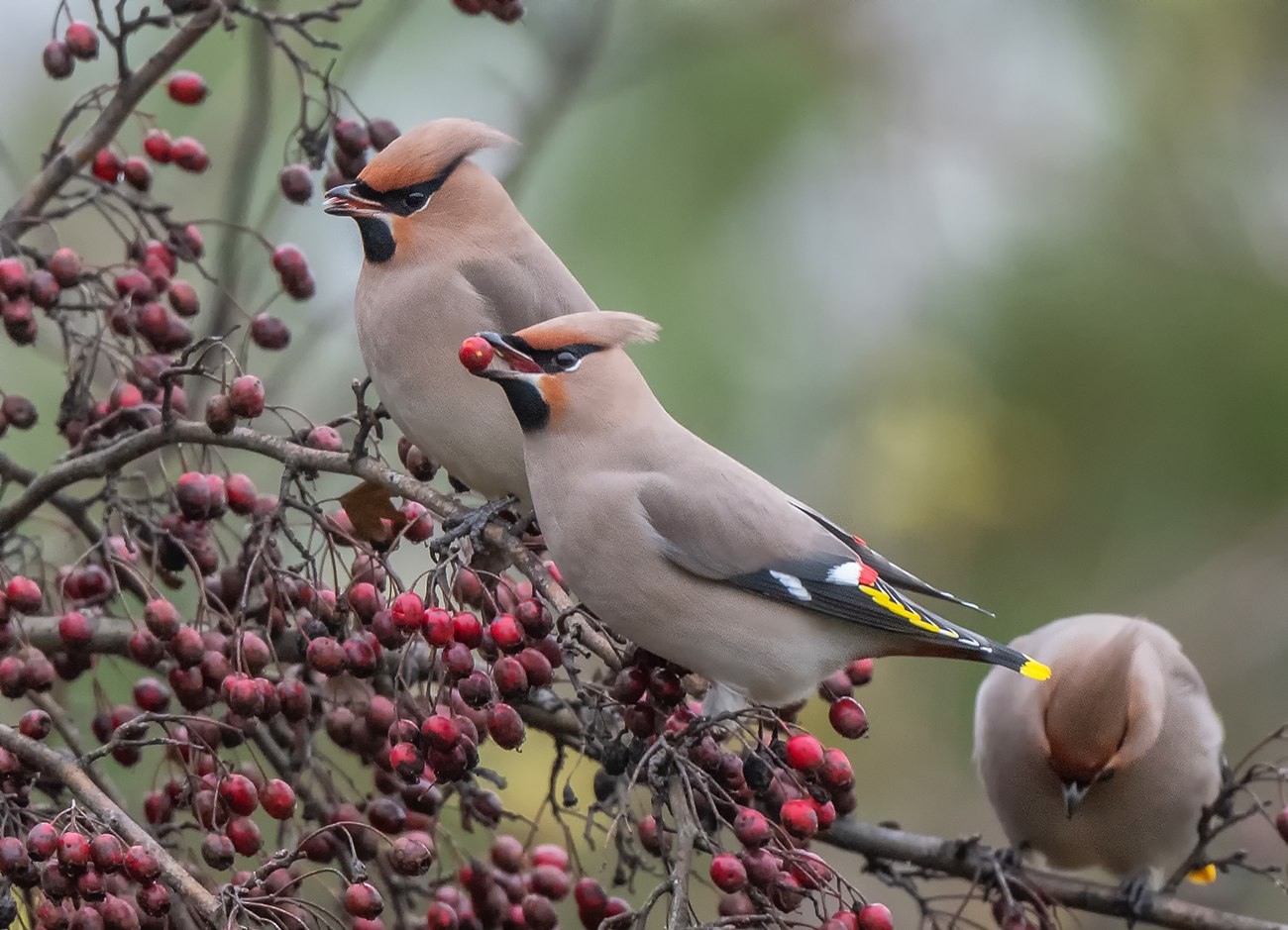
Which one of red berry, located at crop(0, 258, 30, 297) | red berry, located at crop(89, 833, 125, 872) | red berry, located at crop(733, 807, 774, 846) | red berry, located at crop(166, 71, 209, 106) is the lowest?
red berry, located at crop(89, 833, 125, 872)

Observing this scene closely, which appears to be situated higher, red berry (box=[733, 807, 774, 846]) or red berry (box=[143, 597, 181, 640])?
red berry (box=[733, 807, 774, 846])

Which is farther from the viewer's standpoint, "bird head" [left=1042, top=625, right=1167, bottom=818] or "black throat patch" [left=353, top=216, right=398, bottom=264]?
"bird head" [left=1042, top=625, right=1167, bottom=818]

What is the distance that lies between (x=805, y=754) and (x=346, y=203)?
58.9 inches

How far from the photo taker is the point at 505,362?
9.94 ft

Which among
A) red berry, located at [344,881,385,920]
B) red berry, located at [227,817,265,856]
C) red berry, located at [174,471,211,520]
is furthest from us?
red berry, located at [174,471,211,520]

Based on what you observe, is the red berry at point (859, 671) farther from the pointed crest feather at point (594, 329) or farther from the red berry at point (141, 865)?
the red berry at point (141, 865)

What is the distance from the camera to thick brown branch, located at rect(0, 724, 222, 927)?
7.43ft

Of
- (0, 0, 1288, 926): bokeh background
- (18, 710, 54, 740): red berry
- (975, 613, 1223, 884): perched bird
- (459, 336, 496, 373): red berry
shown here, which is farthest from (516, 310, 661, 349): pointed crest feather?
(0, 0, 1288, 926): bokeh background

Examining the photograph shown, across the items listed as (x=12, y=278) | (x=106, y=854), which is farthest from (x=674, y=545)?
(x=12, y=278)

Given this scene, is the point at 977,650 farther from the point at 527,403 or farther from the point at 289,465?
the point at 289,465

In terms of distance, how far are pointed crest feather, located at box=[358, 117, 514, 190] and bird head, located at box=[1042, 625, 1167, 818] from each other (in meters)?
1.96

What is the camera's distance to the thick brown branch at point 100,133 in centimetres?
312

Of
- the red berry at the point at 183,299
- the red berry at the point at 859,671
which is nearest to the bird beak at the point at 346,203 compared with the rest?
the red berry at the point at 183,299

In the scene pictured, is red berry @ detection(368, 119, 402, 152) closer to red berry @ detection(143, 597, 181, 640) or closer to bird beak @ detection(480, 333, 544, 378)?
bird beak @ detection(480, 333, 544, 378)
